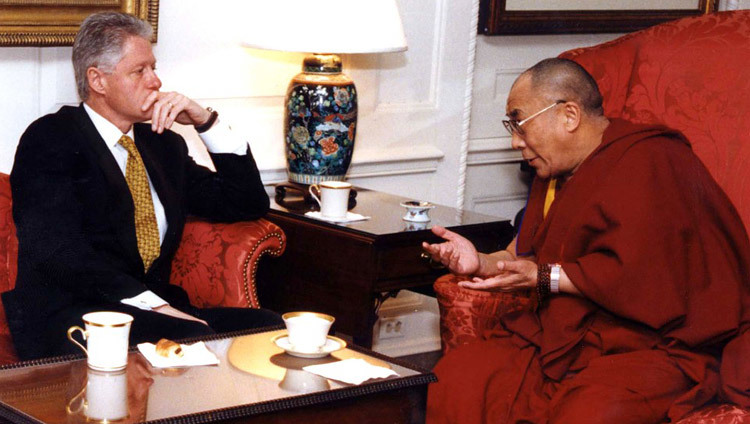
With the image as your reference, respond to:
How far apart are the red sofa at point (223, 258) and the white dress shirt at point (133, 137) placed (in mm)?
137

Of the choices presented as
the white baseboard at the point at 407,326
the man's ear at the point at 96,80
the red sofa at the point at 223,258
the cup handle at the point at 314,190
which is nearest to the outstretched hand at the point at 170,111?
the man's ear at the point at 96,80

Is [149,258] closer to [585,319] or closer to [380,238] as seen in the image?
[380,238]

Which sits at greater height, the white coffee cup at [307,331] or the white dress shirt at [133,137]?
the white dress shirt at [133,137]

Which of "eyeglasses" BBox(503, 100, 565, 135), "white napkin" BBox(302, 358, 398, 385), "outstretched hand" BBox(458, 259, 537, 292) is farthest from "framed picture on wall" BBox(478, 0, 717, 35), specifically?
"white napkin" BBox(302, 358, 398, 385)

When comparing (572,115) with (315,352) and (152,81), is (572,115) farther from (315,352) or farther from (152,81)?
(152,81)

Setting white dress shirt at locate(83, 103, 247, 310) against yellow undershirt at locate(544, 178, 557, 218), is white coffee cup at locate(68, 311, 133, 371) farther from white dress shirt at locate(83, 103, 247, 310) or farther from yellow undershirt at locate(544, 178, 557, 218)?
yellow undershirt at locate(544, 178, 557, 218)

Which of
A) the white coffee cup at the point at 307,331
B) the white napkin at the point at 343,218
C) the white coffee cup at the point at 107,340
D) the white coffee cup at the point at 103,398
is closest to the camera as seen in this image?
the white coffee cup at the point at 103,398

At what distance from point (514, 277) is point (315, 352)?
2.20 ft

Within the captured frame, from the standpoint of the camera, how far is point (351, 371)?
228 centimetres

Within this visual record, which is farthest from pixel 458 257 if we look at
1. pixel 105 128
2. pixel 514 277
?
pixel 105 128

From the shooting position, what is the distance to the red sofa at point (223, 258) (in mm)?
3051

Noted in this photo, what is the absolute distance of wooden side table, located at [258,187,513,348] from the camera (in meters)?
3.27

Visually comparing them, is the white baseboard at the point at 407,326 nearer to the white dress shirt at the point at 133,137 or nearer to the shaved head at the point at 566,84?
the white dress shirt at the point at 133,137

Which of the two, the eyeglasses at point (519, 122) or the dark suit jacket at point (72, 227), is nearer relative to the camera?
the dark suit jacket at point (72, 227)
